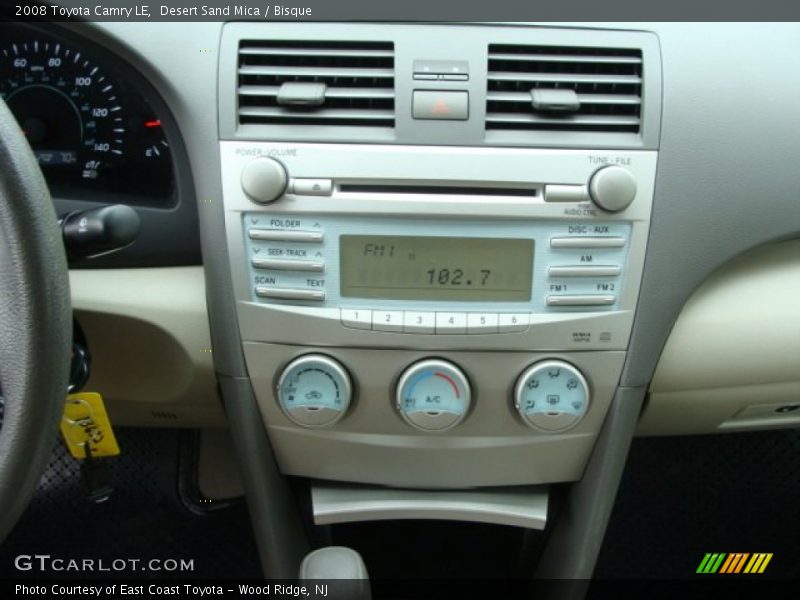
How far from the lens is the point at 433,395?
966mm

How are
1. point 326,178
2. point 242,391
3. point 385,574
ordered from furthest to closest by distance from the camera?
point 385,574, point 242,391, point 326,178

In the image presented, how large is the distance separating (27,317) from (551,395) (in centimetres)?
57

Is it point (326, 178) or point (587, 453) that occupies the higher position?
point (326, 178)

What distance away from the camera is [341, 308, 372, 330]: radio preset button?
0.94m

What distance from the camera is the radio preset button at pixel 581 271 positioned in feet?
3.03

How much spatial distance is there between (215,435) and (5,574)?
458mm

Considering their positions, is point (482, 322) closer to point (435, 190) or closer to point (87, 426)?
point (435, 190)

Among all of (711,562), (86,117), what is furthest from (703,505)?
(86,117)

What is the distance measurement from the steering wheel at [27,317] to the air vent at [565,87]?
0.46m

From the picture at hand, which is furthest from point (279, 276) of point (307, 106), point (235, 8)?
point (235, 8)

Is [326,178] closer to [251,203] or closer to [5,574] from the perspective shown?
[251,203]

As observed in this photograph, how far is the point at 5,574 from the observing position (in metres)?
1.51

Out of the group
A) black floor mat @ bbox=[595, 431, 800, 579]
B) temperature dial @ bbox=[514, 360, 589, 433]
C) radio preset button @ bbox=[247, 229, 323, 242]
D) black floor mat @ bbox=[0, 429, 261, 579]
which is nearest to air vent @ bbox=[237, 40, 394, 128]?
radio preset button @ bbox=[247, 229, 323, 242]

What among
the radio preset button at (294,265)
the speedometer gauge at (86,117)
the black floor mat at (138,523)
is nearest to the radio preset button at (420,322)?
the radio preset button at (294,265)
